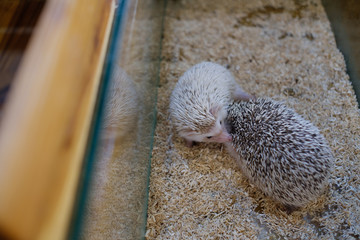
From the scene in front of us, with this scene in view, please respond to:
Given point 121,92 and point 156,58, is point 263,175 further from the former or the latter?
point 156,58

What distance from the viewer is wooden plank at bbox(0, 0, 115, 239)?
807 millimetres

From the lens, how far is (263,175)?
205 cm

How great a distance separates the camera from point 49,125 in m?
0.92

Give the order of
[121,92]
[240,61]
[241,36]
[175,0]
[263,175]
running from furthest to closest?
[175,0]
[241,36]
[240,61]
[263,175]
[121,92]

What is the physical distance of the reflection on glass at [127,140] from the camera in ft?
3.85

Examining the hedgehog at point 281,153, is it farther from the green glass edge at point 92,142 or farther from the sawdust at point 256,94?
the green glass edge at point 92,142

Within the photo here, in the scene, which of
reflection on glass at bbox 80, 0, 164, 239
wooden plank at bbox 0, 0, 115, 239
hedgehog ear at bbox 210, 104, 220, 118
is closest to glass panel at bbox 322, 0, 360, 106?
hedgehog ear at bbox 210, 104, 220, 118

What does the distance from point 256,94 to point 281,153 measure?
958mm

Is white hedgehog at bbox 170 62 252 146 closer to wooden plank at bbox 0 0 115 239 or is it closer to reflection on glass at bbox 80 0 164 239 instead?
reflection on glass at bbox 80 0 164 239

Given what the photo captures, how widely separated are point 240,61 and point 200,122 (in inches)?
45.0

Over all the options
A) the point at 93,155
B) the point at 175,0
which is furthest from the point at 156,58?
the point at 93,155

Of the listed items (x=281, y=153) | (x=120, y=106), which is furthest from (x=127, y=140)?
(x=281, y=153)

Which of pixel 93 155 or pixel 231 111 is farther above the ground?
pixel 93 155

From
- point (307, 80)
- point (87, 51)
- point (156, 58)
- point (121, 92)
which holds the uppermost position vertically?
point (87, 51)
